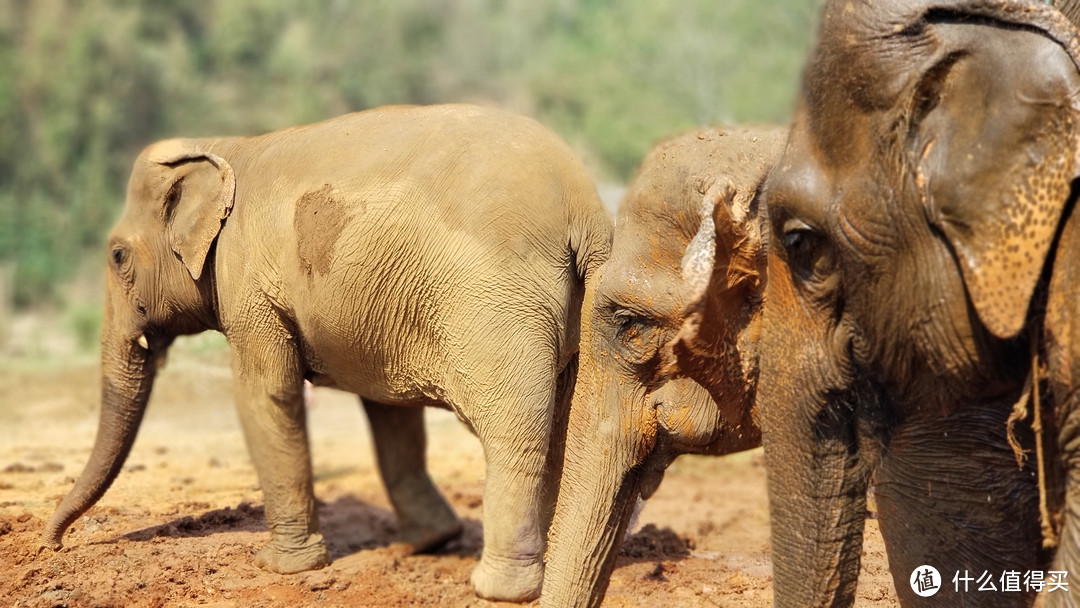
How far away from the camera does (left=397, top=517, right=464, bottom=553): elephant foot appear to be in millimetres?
6602

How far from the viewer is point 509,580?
5113mm

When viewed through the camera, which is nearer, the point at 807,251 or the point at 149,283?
the point at 807,251

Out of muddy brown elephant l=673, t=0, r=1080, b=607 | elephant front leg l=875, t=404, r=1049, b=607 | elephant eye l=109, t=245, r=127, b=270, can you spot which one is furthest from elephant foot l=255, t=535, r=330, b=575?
muddy brown elephant l=673, t=0, r=1080, b=607

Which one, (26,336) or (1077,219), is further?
(26,336)

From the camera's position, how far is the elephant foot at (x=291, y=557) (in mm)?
5730

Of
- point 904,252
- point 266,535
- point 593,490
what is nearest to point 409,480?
point 266,535

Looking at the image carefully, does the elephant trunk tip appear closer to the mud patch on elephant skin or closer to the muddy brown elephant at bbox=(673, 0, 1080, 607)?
the mud patch on elephant skin

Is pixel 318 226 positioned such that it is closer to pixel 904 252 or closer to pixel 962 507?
pixel 962 507

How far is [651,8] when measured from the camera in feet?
99.2

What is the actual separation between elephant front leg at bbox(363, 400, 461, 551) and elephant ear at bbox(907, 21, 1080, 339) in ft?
14.5

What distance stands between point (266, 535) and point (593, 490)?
2.70 metres

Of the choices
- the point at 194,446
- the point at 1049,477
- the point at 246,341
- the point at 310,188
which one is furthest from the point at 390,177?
the point at 194,446

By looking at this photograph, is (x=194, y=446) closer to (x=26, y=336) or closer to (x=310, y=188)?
(x=310, y=188)

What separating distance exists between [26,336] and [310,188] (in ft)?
40.9
